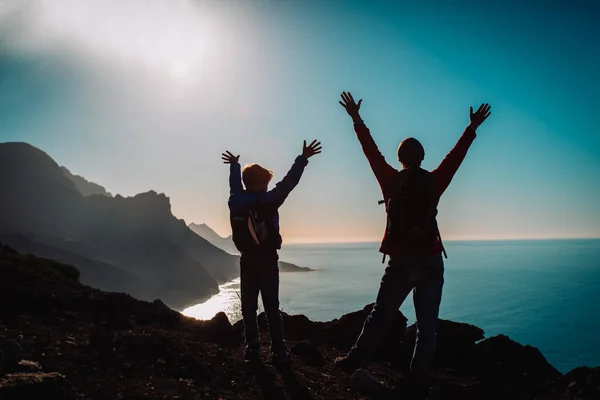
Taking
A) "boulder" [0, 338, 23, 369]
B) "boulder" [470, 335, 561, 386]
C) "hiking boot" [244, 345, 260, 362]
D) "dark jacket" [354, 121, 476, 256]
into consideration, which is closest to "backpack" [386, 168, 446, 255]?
"dark jacket" [354, 121, 476, 256]

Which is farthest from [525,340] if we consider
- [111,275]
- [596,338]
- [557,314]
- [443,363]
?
[111,275]

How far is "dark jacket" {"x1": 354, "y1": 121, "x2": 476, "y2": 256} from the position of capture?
14.7 feet

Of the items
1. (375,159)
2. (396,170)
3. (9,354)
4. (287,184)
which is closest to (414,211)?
(396,170)

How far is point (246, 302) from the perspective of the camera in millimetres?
5742

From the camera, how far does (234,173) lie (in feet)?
19.9

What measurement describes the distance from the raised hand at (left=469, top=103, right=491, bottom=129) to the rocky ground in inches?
145

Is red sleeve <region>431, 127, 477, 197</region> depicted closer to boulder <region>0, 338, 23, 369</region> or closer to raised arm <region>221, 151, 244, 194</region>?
raised arm <region>221, 151, 244, 194</region>

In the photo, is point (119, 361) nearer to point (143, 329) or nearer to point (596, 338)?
point (143, 329)

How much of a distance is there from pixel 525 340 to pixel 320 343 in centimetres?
14824

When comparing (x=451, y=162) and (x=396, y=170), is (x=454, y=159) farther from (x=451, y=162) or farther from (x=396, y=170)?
(x=396, y=170)

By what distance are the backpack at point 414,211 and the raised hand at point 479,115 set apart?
125 cm

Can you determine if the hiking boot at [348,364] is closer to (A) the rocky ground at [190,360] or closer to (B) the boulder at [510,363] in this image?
(A) the rocky ground at [190,360]

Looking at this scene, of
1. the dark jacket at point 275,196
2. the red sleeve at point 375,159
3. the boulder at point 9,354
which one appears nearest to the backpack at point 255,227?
the dark jacket at point 275,196

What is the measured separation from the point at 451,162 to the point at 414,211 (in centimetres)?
97
